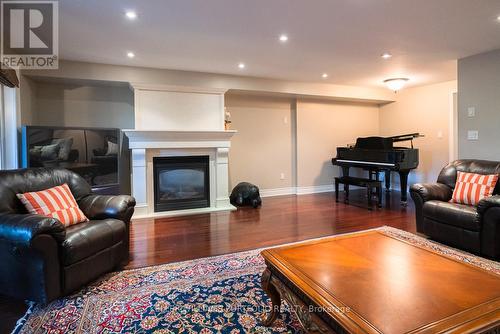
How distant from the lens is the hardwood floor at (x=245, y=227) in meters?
2.89

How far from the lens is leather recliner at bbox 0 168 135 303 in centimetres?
185

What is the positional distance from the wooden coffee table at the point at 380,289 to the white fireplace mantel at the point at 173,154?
3280 millimetres

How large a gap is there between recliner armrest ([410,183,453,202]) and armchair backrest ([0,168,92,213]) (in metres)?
3.63

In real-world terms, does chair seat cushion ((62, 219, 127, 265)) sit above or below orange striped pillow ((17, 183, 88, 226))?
below

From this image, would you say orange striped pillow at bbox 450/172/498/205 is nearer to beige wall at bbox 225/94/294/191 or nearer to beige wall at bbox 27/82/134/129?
beige wall at bbox 225/94/294/191

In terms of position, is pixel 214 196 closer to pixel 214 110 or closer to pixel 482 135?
pixel 214 110

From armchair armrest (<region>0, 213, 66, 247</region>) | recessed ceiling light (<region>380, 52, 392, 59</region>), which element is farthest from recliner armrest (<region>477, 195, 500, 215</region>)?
armchair armrest (<region>0, 213, 66, 247</region>)

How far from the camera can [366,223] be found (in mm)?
3848

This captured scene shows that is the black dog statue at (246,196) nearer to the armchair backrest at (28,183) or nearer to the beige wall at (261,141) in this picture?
→ the beige wall at (261,141)

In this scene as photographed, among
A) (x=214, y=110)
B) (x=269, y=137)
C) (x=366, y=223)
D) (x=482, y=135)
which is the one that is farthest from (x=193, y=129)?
(x=482, y=135)

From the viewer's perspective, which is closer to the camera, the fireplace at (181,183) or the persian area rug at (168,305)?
the persian area rug at (168,305)

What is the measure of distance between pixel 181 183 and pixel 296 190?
8.69ft

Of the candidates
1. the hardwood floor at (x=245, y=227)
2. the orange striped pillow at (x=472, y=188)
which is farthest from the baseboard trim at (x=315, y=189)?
the orange striped pillow at (x=472, y=188)

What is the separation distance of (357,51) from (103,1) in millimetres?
3073
